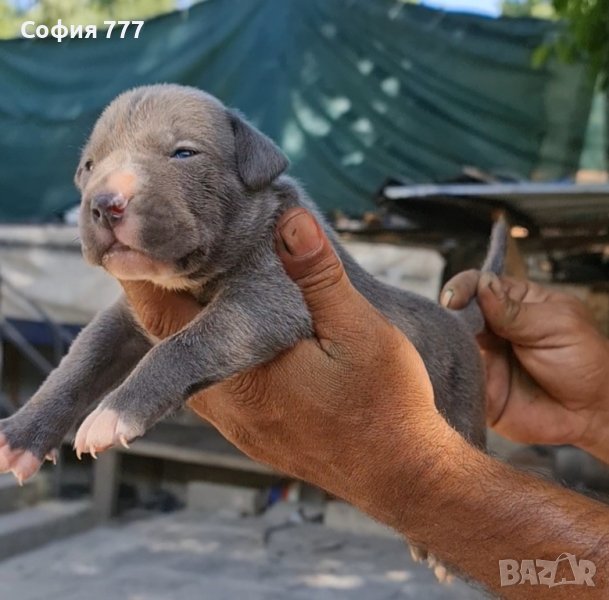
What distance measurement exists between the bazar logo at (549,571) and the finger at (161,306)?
130cm

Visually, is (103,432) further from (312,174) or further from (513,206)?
(312,174)

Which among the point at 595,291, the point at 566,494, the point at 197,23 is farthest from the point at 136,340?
the point at 197,23

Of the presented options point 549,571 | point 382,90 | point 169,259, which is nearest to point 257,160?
point 169,259

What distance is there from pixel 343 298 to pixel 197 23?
6.83 meters

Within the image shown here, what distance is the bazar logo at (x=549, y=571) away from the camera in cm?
240

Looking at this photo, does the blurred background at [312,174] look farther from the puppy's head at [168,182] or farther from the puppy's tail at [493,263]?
the puppy's head at [168,182]

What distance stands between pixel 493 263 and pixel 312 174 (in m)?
4.40

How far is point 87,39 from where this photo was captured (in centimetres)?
903

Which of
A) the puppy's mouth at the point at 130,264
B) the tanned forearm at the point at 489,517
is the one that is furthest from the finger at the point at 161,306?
the tanned forearm at the point at 489,517

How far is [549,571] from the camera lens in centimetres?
245

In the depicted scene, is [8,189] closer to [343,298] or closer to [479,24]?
[479,24]

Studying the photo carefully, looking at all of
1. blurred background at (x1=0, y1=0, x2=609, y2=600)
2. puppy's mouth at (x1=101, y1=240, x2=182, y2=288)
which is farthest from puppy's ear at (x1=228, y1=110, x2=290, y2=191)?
blurred background at (x1=0, y1=0, x2=609, y2=600)

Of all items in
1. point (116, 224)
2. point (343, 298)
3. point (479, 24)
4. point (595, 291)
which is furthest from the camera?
point (479, 24)

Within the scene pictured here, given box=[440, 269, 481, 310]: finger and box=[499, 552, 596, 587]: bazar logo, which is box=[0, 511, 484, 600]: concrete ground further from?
box=[499, 552, 596, 587]: bazar logo
